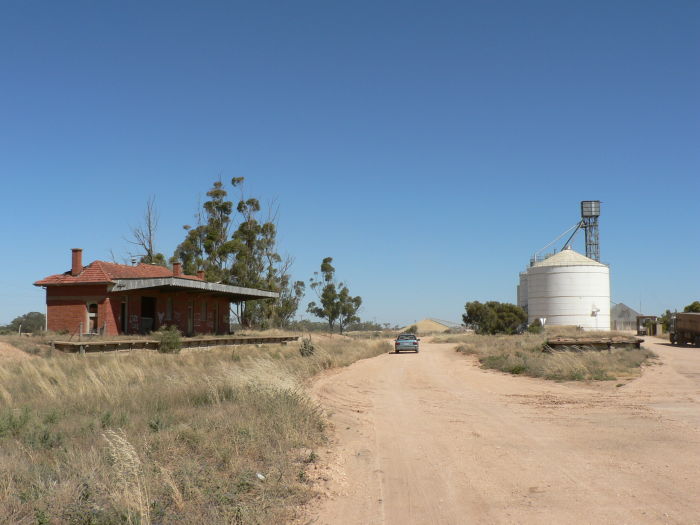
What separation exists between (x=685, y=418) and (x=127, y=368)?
57.0ft

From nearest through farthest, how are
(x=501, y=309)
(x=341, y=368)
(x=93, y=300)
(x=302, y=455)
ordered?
(x=302, y=455) → (x=341, y=368) → (x=93, y=300) → (x=501, y=309)

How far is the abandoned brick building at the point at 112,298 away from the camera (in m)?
36.2

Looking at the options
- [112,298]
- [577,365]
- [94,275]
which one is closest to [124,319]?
[112,298]

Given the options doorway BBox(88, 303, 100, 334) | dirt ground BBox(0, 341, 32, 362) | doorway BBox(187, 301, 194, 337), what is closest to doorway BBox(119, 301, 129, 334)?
doorway BBox(88, 303, 100, 334)

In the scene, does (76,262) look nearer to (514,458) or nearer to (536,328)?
(514,458)

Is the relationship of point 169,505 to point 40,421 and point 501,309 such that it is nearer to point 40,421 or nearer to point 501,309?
point 40,421

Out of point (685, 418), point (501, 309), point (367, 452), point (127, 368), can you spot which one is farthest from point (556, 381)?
point (501, 309)

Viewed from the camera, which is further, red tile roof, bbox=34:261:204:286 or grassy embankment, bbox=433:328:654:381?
red tile roof, bbox=34:261:204:286

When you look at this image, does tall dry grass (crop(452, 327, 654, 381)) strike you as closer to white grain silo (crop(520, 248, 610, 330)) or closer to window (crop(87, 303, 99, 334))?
window (crop(87, 303, 99, 334))

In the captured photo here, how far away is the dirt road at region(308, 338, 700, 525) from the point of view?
642cm

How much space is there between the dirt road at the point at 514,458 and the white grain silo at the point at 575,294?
56063mm

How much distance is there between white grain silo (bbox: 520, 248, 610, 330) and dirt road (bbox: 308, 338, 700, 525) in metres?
56.1

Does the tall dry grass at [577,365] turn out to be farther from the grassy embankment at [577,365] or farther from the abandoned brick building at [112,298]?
the abandoned brick building at [112,298]

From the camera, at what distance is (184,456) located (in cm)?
815
